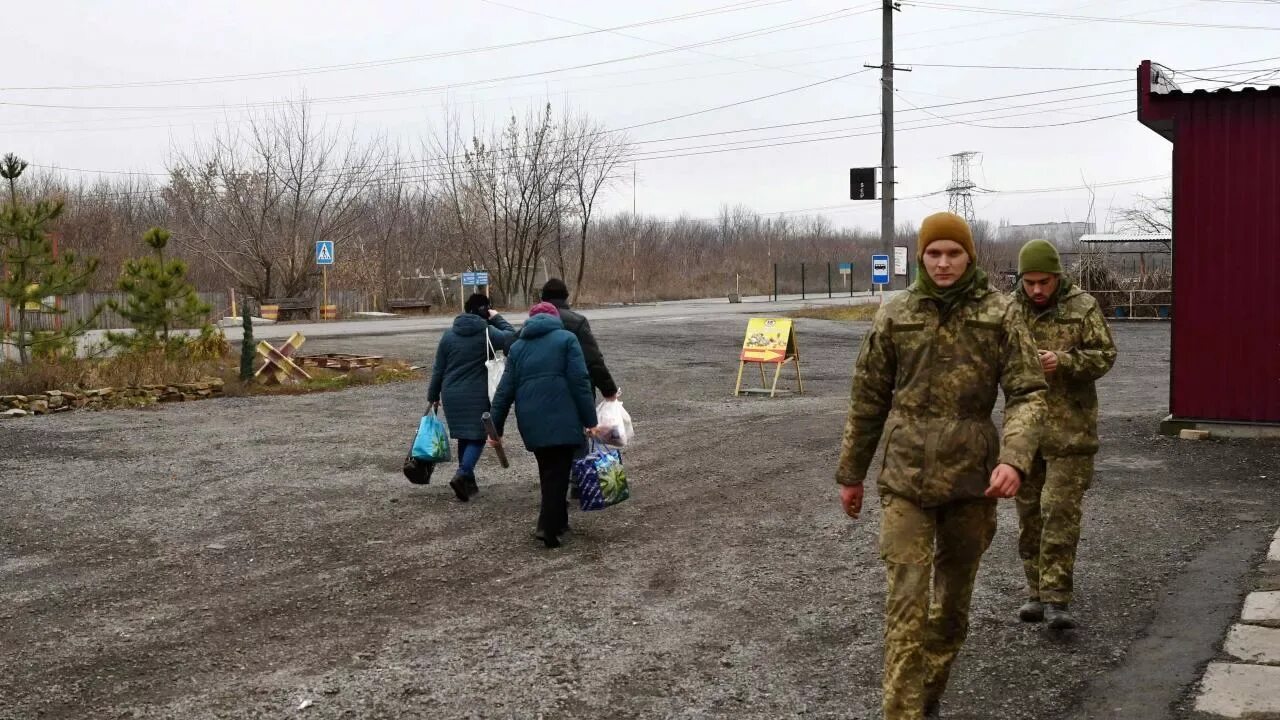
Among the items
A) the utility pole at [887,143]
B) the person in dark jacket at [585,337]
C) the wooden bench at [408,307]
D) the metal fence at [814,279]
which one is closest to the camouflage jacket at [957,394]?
the person in dark jacket at [585,337]

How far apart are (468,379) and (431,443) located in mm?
593

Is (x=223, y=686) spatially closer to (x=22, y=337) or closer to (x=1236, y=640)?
(x=1236, y=640)

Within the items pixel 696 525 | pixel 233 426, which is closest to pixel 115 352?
pixel 233 426

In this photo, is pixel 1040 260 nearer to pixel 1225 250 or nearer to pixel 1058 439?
pixel 1058 439

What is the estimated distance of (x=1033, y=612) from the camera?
592 cm

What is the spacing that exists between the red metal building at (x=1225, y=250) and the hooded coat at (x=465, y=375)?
21.0 ft

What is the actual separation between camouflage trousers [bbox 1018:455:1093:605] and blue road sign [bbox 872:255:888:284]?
998 inches

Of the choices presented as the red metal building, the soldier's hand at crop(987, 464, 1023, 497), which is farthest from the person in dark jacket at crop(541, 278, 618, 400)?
the red metal building

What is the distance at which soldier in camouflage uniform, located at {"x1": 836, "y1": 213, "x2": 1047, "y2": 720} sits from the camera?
430 centimetres

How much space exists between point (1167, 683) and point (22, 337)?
652 inches

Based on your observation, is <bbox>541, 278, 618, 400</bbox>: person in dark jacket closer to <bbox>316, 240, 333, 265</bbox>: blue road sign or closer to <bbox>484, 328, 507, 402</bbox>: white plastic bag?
<bbox>484, 328, 507, 402</bbox>: white plastic bag

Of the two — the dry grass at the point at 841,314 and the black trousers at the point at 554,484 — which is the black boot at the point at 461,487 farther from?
the dry grass at the point at 841,314

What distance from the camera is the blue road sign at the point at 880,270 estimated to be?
31.6m

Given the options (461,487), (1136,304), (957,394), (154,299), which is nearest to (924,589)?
(957,394)
